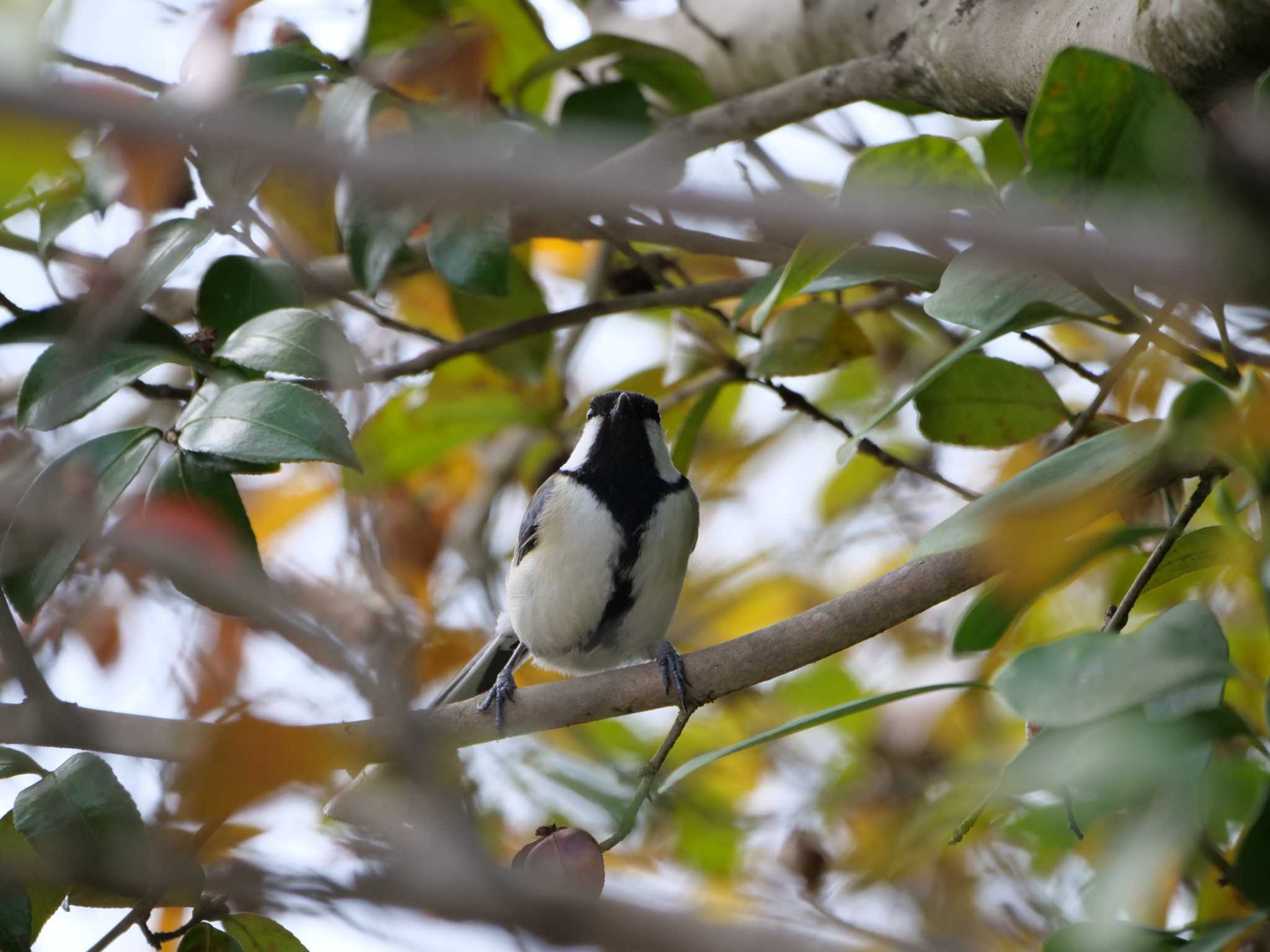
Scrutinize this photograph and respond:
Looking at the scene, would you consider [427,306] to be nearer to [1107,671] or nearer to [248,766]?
[248,766]

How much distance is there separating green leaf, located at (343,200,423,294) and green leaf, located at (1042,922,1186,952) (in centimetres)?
148

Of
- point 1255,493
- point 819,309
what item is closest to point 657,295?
point 819,309

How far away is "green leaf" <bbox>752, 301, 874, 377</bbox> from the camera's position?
213 cm

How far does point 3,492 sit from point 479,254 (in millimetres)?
813

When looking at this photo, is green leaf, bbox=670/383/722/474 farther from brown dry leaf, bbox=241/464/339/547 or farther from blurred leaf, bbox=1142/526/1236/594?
blurred leaf, bbox=1142/526/1236/594

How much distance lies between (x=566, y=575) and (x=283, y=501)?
2.50ft

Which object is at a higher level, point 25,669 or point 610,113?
point 610,113

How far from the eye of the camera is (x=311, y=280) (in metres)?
2.31

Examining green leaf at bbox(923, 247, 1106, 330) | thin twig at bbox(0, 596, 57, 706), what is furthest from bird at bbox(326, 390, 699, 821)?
green leaf at bbox(923, 247, 1106, 330)

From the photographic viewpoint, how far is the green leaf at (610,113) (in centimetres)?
235

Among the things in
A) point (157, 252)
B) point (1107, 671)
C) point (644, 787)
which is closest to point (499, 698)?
point (644, 787)

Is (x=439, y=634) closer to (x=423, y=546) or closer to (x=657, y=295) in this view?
(x=423, y=546)

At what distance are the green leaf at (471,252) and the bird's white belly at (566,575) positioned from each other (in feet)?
2.20

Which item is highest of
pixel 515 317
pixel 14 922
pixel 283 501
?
pixel 515 317
